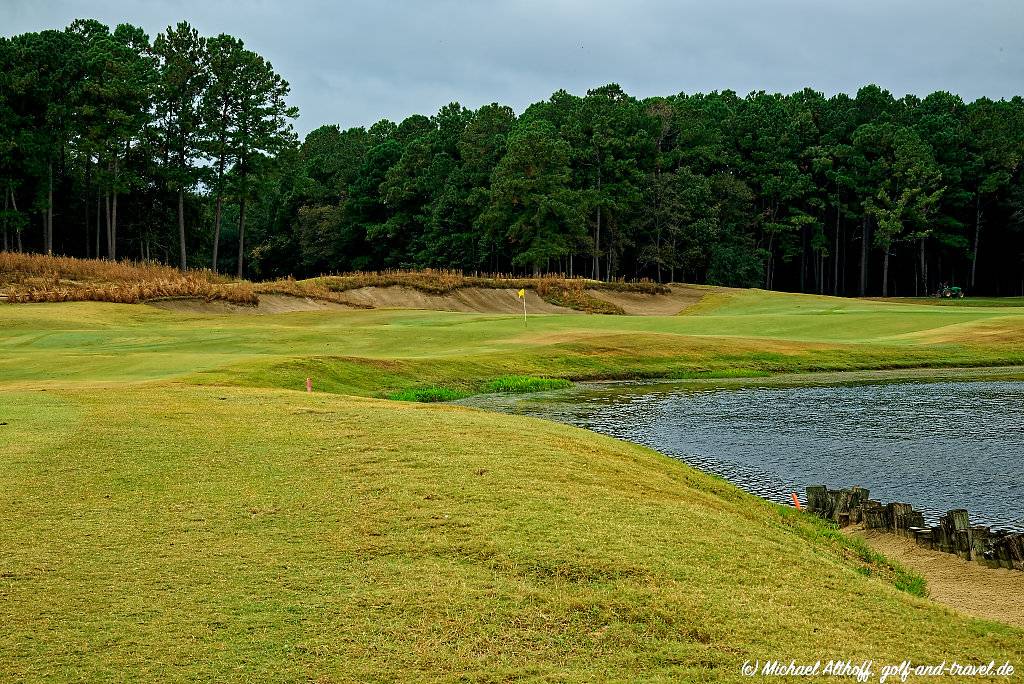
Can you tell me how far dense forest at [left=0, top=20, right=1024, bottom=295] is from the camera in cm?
7469

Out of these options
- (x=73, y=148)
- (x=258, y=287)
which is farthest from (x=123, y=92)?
(x=258, y=287)

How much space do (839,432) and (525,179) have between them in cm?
6569

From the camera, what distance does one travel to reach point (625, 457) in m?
13.9

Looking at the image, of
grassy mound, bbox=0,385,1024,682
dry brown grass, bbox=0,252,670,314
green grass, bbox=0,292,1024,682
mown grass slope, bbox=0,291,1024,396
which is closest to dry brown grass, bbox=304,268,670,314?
dry brown grass, bbox=0,252,670,314

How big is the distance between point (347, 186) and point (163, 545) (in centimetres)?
10514

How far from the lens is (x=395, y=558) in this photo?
8.25m

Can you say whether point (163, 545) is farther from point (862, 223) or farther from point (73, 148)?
point (862, 223)

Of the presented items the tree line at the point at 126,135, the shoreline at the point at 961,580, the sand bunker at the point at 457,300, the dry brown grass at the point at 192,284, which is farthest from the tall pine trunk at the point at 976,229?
the shoreline at the point at 961,580

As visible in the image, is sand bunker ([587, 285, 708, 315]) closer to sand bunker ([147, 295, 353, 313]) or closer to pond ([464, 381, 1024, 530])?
sand bunker ([147, 295, 353, 313])

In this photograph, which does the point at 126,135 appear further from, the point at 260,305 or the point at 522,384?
the point at 522,384

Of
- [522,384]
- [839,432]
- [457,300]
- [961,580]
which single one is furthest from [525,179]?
[961,580]

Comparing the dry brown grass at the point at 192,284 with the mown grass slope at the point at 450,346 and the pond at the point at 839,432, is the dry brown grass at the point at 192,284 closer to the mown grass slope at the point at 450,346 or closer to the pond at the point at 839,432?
the mown grass slope at the point at 450,346

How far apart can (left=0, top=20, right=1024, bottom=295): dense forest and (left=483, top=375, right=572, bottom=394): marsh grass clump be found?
173 feet

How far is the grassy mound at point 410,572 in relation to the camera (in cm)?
644
